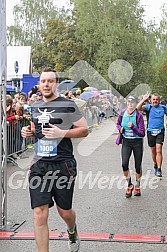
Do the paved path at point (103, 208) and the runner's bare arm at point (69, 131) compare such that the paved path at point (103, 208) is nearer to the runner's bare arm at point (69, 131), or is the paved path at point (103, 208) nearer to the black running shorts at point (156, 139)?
the black running shorts at point (156, 139)

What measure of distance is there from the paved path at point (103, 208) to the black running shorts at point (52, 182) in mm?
772

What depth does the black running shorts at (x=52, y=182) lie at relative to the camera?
194 inches

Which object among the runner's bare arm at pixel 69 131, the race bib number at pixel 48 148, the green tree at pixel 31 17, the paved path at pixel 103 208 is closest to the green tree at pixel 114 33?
the green tree at pixel 31 17

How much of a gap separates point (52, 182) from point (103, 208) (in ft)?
9.01

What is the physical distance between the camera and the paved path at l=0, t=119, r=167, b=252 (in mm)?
5629

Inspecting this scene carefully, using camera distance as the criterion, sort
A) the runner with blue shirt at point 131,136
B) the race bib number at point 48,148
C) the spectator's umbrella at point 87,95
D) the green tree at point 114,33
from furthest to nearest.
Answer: the green tree at point 114,33 → the spectator's umbrella at point 87,95 → the runner with blue shirt at point 131,136 → the race bib number at point 48,148

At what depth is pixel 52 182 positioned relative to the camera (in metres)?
4.89

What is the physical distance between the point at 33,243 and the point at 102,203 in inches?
91.8

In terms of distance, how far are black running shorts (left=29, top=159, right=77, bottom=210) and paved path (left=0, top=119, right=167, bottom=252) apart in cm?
77

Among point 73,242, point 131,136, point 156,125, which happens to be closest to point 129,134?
point 131,136

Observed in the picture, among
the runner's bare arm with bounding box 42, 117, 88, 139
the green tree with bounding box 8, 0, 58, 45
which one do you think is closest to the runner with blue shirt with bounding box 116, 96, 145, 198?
the runner's bare arm with bounding box 42, 117, 88, 139

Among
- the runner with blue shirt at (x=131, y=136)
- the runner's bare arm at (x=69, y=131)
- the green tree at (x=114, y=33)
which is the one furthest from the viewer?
the green tree at (x=114, y=33)

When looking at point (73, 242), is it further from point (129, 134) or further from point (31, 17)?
point (31, 17)

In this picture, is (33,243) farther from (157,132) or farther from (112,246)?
(157,132)
